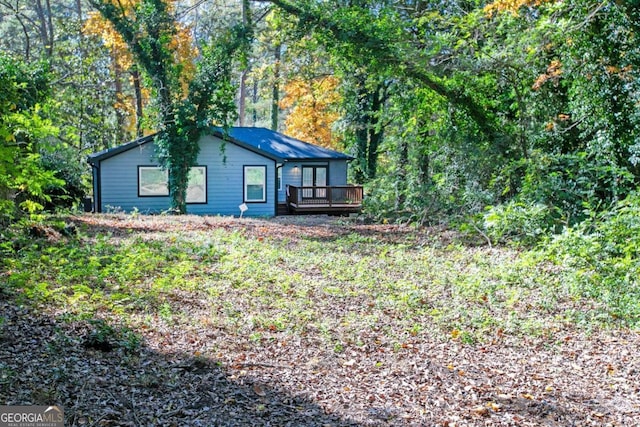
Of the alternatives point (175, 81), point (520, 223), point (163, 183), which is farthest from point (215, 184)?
point (520, 223)

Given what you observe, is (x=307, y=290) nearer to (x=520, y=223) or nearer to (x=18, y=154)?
(x=18, y=154)

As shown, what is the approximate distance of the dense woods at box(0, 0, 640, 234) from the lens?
10328 mm

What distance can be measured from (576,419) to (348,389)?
1704 millimetres

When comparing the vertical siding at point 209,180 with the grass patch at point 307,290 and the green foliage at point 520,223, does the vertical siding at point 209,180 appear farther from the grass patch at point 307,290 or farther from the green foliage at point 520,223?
the green foliage at point 520,223

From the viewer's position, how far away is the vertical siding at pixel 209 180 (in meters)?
19.9

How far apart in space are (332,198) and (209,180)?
4969 mm

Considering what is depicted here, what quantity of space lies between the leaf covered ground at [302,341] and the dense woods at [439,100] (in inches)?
53.8

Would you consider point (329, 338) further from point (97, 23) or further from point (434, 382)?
point (97, 23)

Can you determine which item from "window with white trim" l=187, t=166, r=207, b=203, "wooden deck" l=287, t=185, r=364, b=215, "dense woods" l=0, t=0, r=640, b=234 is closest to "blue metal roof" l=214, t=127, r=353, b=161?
"wooden deck" l=287, t=185, r=364, b=215

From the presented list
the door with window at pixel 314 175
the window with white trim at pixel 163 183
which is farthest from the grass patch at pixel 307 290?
the door with window at pixel 314 175

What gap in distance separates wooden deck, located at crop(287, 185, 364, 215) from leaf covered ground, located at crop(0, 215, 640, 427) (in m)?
12.4

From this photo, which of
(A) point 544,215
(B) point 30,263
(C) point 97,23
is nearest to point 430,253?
(A) point 544,215

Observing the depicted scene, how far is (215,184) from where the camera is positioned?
20.8 m

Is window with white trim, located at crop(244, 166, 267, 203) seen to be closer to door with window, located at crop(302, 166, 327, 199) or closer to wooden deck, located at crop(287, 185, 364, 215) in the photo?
wooden deck, located at crop(287, 185, 364, 215)
